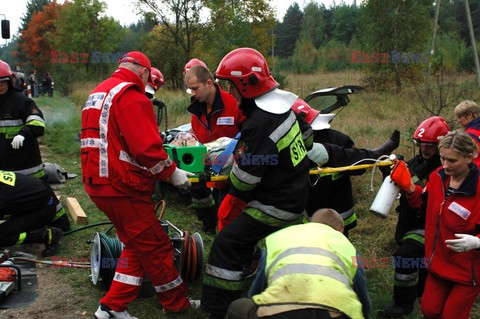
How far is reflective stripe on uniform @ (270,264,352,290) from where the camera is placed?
227 cm

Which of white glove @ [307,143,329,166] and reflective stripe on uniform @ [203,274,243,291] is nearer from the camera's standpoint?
reflective stripe on uniform @ [203,274,243,291]

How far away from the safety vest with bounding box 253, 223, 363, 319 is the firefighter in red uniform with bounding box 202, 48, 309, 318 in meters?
0.89

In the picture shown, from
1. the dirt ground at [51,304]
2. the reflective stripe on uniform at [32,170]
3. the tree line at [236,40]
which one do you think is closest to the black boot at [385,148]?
the dirt ground at [51,304]

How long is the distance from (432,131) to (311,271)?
88.4 inches

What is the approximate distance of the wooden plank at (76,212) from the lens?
631 centimetres

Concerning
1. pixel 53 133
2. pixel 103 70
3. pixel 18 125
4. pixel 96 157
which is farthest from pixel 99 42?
pixel 96 157

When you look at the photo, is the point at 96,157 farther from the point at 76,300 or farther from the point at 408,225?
the point at 408,225

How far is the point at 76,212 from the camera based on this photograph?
6.47 metres

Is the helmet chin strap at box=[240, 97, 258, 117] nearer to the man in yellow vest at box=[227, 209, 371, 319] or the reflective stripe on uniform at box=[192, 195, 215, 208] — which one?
the man in yellow vest at box=[227, 209, 371, 319]

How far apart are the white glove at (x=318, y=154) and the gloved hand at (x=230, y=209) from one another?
0.82m

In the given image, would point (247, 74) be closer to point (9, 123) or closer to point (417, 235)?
point (417, 235)

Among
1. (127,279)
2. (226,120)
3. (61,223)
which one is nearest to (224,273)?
(127,279)

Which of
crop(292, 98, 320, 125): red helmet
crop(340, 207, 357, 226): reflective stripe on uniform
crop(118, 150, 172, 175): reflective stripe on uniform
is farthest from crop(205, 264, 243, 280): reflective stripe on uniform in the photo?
crop(292, 98, 320, 125): red helmet

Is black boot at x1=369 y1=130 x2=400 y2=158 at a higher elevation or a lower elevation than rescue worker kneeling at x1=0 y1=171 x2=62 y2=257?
higher
